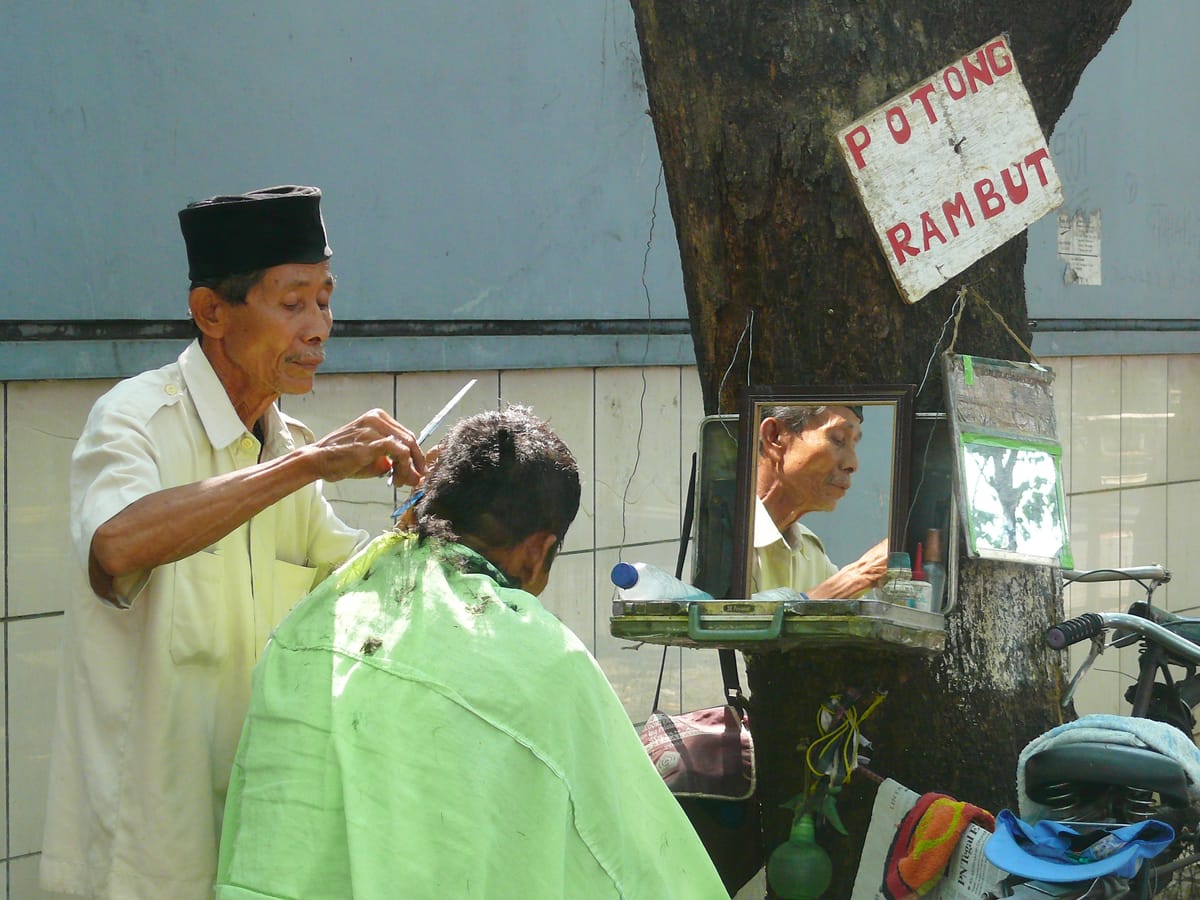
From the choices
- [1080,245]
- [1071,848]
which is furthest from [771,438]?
[1080,245]

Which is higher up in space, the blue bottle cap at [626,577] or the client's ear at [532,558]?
the client's ear at [532,558]

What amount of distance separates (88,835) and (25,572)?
1.20 metres

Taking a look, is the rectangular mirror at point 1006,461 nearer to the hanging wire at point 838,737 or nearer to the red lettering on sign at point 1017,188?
the red lettering on sign at point 1017,188

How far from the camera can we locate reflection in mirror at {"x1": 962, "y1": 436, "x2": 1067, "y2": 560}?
2.45 m

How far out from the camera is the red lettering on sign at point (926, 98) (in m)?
2.61

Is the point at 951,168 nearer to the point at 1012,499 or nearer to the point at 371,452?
the point at 1012,499

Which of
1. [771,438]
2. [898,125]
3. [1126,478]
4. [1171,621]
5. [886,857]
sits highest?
[898,125]

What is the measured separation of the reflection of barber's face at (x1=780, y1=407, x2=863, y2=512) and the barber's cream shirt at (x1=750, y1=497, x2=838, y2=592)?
0.19ft

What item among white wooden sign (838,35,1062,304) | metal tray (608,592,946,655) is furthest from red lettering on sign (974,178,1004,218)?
metal tray (608,592,946,655)

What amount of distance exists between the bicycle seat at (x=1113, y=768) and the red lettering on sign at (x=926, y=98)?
1.11 m

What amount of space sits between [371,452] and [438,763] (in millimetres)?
547

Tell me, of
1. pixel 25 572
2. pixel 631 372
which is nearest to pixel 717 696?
pixel 631 372

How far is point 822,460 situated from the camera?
2.57 m

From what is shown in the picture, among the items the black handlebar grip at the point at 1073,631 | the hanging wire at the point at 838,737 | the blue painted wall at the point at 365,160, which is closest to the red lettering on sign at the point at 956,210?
the black handlebar grip at the point at 1073,631
